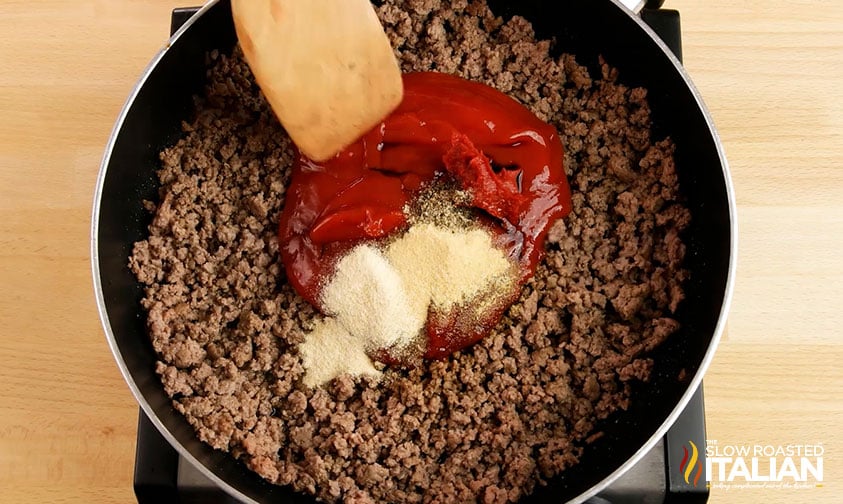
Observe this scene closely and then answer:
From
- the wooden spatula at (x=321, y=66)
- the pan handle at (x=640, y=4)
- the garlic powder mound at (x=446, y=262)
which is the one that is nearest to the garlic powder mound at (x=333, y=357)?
the garlic powder mound at (x=446, y=262)

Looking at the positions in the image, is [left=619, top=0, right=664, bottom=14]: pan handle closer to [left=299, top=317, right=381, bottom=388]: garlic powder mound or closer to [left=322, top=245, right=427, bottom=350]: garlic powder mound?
[left=322, top=245, right=427, bottom=350]: garlic powder mound

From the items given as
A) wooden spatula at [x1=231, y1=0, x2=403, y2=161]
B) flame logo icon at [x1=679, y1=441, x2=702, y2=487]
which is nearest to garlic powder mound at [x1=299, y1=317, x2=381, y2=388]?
wooden spatula at [x1=231, y1=0, x2=403, y2=161]

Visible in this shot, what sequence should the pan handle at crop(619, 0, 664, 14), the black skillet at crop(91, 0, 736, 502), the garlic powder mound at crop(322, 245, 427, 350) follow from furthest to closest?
1. the pan handle at crop(619, 0, 664, 14)
2. the garlic powder mound at crop(322, 245, 427, 350)
3. the black skillet at crop(91, 0, 736, 502)

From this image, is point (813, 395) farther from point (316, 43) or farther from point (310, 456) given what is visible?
point (316, 43)

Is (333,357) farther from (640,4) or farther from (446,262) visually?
(640,4)

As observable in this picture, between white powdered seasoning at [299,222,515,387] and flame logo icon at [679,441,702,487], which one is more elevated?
white powdered seasoning at [299,222,515,387]

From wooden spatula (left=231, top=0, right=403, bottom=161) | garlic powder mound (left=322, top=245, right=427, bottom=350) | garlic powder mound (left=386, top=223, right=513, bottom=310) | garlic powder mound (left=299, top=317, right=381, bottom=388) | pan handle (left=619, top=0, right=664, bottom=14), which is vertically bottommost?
garlic powder mound (left=299, top=317, right=381, bottom=388)
